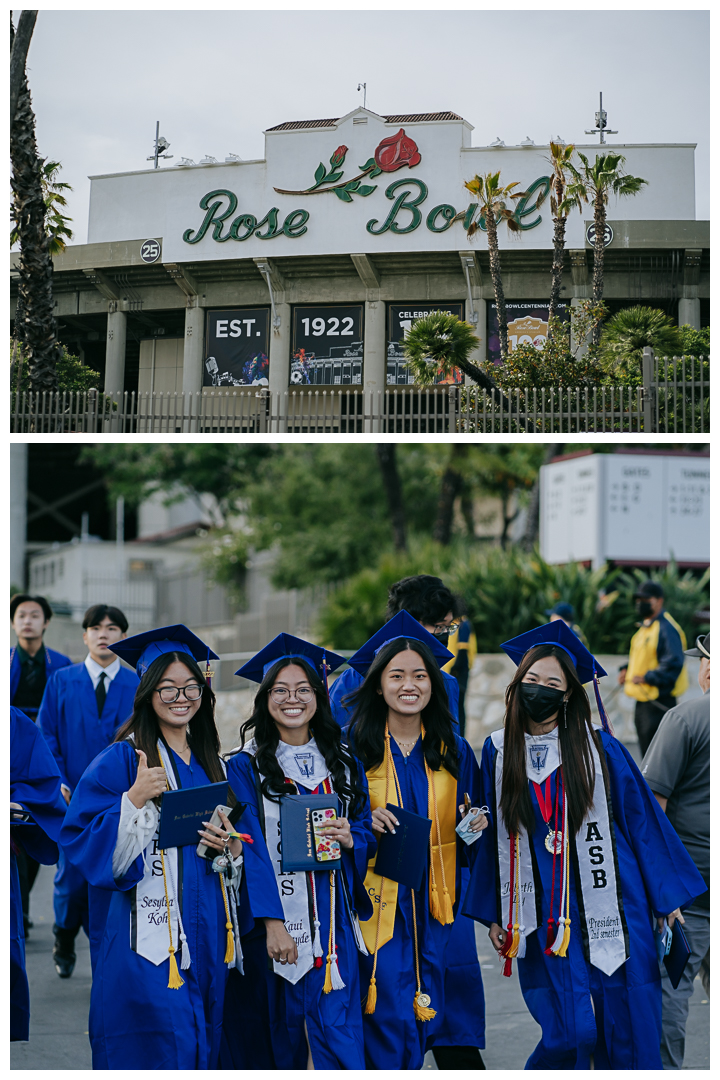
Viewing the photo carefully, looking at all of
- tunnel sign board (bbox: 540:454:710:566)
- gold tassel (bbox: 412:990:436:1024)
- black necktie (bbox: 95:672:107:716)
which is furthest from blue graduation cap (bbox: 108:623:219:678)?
tunnel sign board (bbox: 540:454:710:566)

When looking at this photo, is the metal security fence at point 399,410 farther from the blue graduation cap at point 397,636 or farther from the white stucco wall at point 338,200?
the blue graduation cap at point 397,636

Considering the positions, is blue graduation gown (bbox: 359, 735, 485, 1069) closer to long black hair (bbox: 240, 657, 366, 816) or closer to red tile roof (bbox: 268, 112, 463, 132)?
long black hair (bbox: 240, 657, 366, 816)

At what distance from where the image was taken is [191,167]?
8.88m

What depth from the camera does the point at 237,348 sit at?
9.38 metres

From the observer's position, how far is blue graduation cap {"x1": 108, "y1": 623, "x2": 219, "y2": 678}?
414cm

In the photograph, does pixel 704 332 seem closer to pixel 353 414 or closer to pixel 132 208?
pixel 353 414

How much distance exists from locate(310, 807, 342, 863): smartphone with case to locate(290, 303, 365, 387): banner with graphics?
621cm

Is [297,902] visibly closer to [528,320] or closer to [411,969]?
[411,969]

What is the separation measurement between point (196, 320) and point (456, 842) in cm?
621

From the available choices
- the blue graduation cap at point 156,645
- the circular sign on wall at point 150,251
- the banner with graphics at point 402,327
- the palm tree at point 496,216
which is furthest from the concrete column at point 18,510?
the blue graduation cap at point 156,645

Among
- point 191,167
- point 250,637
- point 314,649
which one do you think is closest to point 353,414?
point 191,167

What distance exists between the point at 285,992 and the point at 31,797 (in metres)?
1.34

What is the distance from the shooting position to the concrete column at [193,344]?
30.6 feet

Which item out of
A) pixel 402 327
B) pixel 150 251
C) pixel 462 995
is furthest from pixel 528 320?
pixel 462 995
